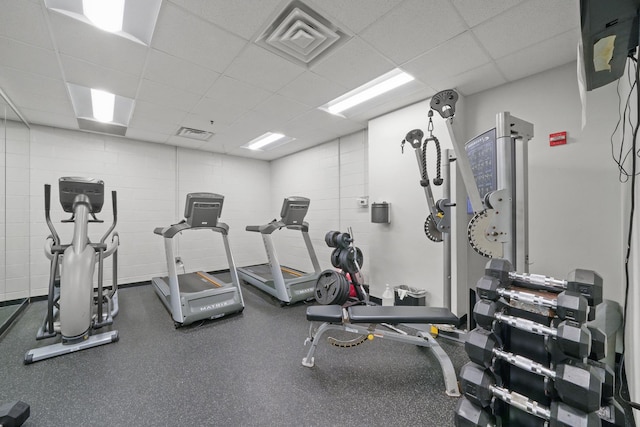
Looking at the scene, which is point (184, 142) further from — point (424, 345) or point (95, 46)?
point (424, 345)

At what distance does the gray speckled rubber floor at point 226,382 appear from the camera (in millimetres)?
1534

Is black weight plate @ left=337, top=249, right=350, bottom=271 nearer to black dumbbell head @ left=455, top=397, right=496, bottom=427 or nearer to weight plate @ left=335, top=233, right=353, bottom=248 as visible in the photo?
weight plate @ left=335, top=233, right=353, bottom=248

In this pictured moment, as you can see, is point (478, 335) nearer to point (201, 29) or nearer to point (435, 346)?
point (435, 346)

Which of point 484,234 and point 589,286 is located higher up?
point 484,234

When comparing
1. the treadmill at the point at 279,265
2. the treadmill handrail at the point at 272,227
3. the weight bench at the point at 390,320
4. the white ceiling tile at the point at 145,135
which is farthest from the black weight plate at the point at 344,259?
the white ceiling tile at the point at 145,135

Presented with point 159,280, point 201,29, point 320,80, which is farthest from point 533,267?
point 159,280

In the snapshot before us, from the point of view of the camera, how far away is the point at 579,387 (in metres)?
0.92

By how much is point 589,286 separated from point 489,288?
0.35 meters

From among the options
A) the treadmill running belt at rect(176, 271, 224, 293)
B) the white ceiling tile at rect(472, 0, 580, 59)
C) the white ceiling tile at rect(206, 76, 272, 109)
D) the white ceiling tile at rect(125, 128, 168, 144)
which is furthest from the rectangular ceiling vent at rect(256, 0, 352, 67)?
the treadmill running belt at rect(176, 271, 224, 293)

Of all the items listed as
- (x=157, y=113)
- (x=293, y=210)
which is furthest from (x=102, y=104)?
(x=293, y=210)

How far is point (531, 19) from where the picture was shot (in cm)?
175

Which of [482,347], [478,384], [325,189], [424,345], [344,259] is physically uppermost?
[325,189]

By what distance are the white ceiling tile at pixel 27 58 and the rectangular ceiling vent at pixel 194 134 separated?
1667mm

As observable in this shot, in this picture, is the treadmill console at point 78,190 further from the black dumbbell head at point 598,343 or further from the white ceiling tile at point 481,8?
the black dumbbell head at point 598,343
